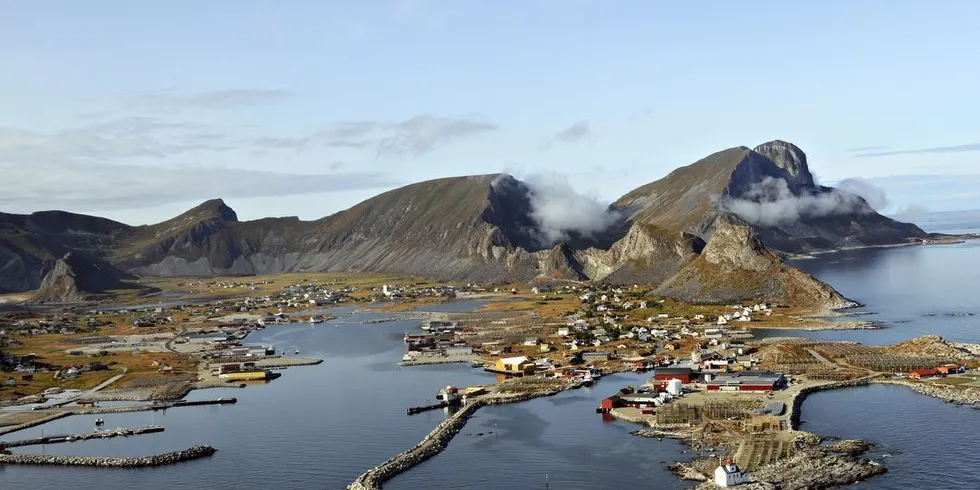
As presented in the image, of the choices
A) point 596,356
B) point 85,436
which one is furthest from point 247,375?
point 596,356

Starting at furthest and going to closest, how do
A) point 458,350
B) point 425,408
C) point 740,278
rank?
1. point 740,278
2. point 458,350
3. point 425,408

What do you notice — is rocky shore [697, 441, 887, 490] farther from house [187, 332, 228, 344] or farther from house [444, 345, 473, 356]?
house [187, 332, 228, 344]

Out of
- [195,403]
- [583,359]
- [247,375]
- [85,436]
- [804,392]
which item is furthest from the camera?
[583,359]

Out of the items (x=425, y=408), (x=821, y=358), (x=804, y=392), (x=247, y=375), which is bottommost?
(x=425, y=408)

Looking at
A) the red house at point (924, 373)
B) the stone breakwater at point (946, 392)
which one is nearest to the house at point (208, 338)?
the red house at point (924, 373)

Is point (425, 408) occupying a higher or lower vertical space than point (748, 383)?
lower

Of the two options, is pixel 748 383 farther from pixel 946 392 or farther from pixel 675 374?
pixel 946 392

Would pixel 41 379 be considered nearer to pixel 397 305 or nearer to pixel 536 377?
pixel 536 377
